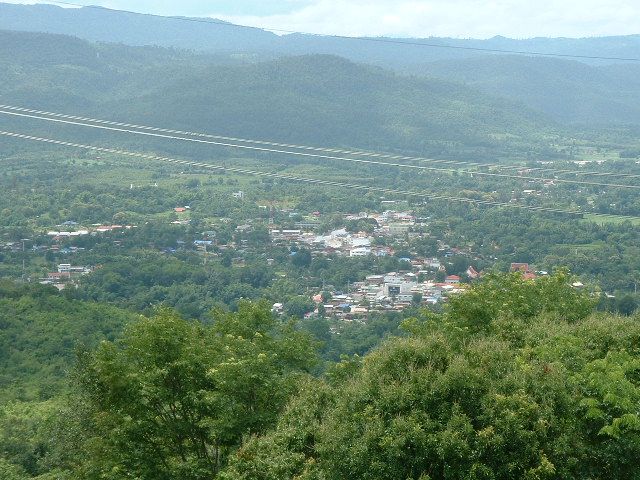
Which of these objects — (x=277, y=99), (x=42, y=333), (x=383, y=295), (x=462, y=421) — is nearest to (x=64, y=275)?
(x=42, y=333)

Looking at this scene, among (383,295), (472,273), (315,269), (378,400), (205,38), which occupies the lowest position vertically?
(205,38)

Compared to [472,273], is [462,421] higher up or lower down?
higher up

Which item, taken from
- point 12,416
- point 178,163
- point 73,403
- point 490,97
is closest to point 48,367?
point 12,416

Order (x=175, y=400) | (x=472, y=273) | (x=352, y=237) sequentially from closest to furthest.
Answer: (x=175, y=400), (x=472, y=273), (x=352, y=237)

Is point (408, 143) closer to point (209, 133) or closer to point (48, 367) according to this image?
point (209, 133)

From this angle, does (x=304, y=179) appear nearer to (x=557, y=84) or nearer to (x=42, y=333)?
(x=42, y=333)

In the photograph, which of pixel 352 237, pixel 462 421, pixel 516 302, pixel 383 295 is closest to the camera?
pixel 462 421

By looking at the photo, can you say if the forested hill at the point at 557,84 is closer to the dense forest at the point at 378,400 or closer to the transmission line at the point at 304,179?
the transmission line at the point at 304,179
